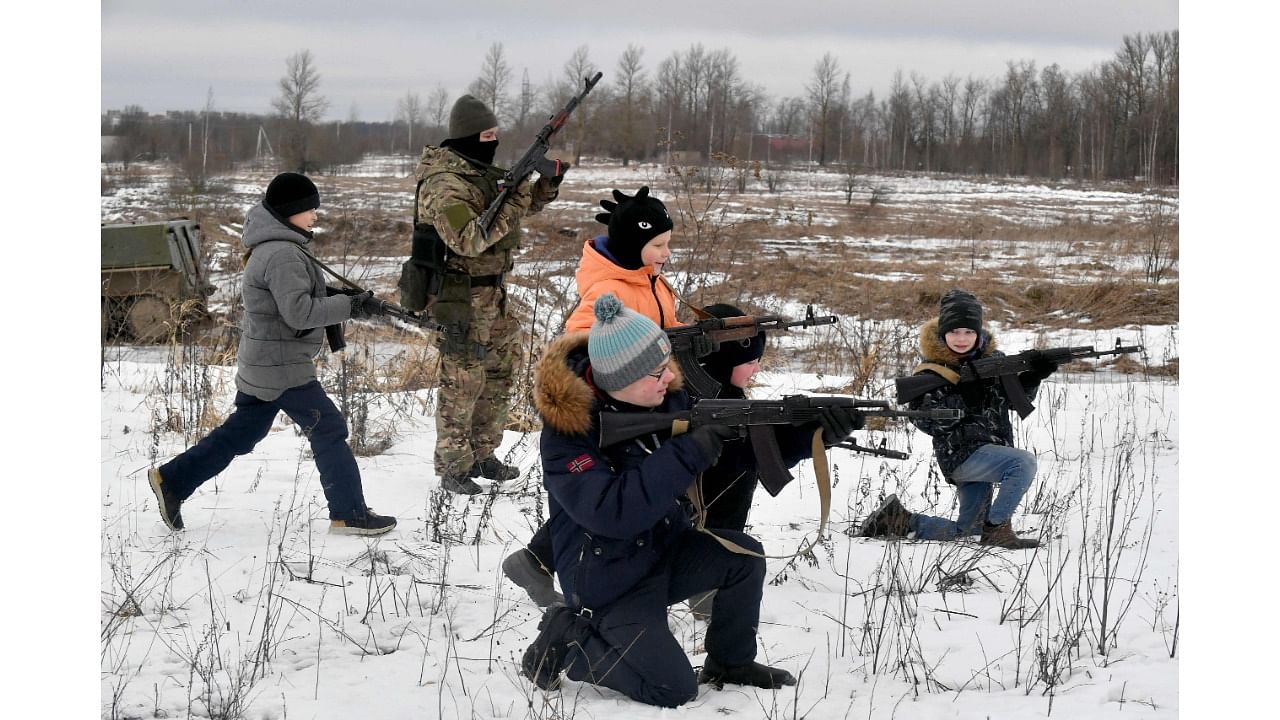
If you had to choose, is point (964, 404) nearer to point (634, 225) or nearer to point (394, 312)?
point (634, 225)

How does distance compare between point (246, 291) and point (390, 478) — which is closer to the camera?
point (246, 291)

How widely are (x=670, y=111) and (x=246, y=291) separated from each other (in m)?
9.71

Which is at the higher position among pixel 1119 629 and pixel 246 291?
pixel 246 291

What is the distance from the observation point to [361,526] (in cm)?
470

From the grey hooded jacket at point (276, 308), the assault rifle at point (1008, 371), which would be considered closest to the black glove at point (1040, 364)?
the assault rifle at point (1008, 371)

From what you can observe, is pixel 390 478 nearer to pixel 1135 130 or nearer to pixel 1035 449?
pixel 1035 449

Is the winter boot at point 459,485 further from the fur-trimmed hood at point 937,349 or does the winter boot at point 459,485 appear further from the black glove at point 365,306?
the fur-trimmed hood at point 937,349

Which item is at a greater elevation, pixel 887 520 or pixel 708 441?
pixel 708 441

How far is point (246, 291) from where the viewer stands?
14.9ft

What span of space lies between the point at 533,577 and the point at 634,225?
4.87 feet

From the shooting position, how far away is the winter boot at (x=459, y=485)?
5.33m

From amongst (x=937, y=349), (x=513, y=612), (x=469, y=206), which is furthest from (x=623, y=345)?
(x=469, y=206)

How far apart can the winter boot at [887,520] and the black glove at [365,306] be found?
2355 mm

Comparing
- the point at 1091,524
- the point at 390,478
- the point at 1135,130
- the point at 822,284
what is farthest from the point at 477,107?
the point at 1135,130
